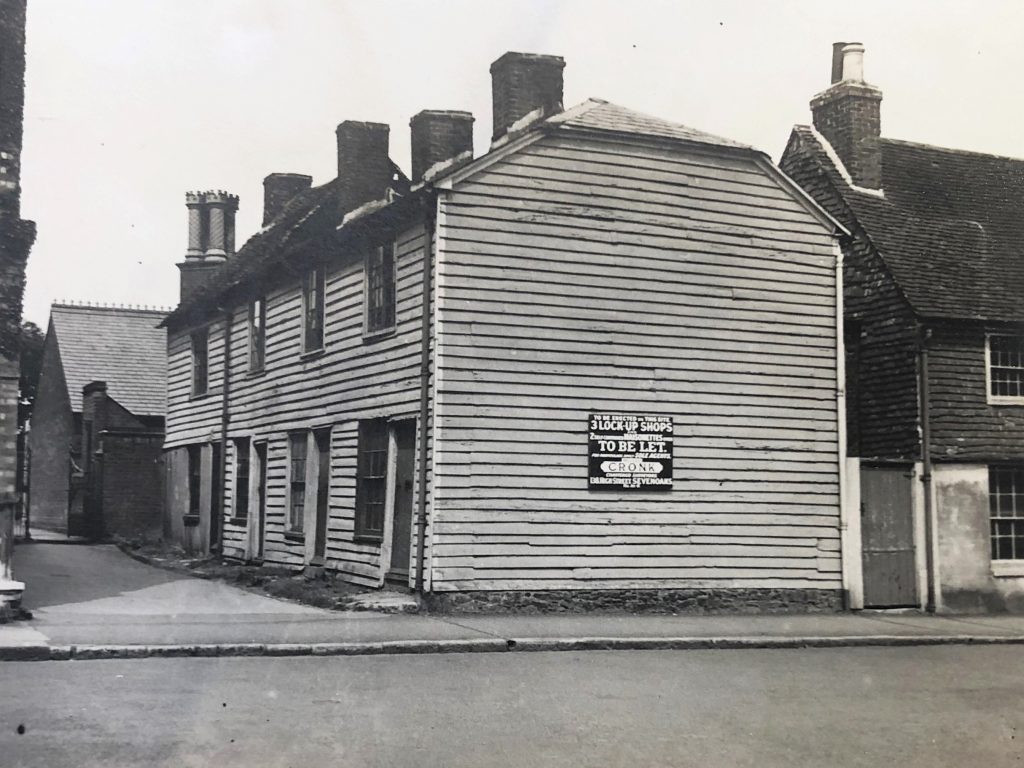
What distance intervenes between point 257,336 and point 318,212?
304cm

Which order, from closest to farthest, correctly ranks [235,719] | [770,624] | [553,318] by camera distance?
[235,719], [770,624], [553,318]

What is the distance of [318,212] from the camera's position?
2203 centimetres

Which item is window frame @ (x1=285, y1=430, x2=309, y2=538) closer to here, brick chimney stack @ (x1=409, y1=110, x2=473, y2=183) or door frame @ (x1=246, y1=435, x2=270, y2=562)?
door frame @ (x1=246, y1=435, x2=270, y2=562)

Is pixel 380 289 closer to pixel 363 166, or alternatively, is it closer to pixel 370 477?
pixel 363 166

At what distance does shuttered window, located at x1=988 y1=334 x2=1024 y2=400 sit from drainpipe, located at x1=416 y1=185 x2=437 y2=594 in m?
9.72

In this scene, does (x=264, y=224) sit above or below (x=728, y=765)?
above

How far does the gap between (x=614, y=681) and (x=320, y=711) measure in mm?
2956

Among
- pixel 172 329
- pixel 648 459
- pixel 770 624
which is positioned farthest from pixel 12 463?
pixel 172 329

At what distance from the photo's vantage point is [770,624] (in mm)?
15469

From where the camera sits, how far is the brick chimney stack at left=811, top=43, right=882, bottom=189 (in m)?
22.3

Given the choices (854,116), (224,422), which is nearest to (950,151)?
(854,116)

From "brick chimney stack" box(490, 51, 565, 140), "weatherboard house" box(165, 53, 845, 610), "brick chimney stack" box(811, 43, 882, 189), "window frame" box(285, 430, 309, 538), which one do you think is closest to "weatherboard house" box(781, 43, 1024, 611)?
"brick chimney stack" box(811, 43, 882, 189)

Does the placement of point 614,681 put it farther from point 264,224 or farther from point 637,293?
point 264,224

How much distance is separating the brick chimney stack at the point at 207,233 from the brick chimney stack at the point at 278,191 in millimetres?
3632
